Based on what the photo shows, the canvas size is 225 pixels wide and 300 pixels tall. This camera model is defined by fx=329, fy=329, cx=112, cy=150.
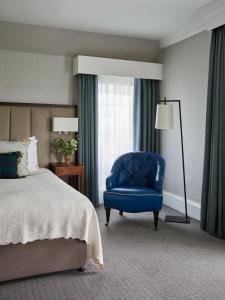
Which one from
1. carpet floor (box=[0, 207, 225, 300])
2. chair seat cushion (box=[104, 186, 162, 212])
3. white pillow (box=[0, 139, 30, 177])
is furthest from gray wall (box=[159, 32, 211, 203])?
white pillow (box=[0, 139, 30, 177])

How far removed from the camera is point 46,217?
2836mm

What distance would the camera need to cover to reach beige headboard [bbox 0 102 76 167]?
4918mm

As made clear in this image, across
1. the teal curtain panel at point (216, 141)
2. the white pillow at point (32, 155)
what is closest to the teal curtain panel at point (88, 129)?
the white pillow at point (32, 155)

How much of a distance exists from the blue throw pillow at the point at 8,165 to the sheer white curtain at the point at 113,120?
180cm

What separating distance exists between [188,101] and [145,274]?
9.41 ft

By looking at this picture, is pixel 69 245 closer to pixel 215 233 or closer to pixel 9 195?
pixel 9 195

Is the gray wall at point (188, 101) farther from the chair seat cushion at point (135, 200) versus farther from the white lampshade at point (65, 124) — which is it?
the white lampshade at point (65, 124)

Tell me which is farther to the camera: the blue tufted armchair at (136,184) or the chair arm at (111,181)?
the chair arm at (111,181)

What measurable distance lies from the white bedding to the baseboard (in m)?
2.24

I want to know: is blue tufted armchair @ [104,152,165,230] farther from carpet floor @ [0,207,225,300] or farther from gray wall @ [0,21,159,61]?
gray wall @ [0,21,159,61]

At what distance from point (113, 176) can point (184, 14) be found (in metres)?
2.44

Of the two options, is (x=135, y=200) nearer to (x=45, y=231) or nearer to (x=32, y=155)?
(x=32, y=155)

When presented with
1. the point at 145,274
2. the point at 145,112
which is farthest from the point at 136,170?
the point at 145,274

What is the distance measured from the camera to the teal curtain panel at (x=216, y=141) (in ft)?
13.1
